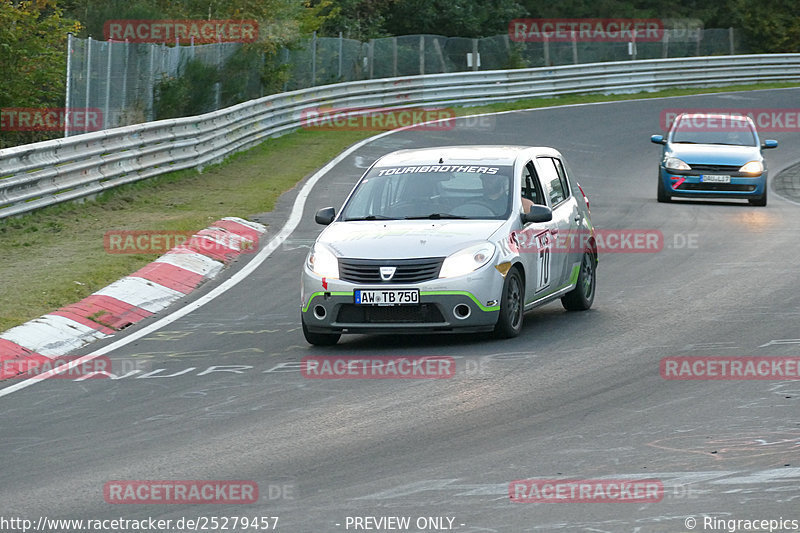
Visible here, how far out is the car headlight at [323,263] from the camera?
1124 centimetres

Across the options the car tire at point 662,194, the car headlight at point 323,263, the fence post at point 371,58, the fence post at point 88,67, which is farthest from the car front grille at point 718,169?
the fence post at point 371,58

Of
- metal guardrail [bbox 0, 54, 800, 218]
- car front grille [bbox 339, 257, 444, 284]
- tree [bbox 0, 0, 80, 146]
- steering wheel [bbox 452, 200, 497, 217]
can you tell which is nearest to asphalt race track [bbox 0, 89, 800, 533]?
car front grille [bbox 339, 257, 444, 284]

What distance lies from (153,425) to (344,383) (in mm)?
1675

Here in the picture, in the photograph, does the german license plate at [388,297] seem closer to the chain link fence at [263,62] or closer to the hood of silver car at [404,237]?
the hood of silver car at [404,237]

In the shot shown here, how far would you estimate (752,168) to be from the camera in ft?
78.8

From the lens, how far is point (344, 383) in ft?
32.2

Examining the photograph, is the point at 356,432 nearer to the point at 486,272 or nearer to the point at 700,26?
the point at 486,272

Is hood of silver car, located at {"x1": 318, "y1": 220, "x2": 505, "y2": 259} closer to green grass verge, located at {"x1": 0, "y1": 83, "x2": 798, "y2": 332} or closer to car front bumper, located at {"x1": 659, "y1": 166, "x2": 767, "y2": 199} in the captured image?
green grass verge, located at {"x1": 0, "y1": 83, "x2": 798, "y2": 332}

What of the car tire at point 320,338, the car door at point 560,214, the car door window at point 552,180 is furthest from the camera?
the car door window at point 552,180

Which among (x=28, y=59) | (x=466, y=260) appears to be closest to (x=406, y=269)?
(x=466, y=260)

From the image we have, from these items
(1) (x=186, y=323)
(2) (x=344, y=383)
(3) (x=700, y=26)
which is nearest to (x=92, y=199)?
(1) (x=186, y=323)

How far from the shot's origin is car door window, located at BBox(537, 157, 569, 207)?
1289 centimetres

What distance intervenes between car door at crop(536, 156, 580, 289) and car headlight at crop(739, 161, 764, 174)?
1132 centimetres

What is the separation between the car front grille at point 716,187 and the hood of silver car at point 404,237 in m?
13.1
